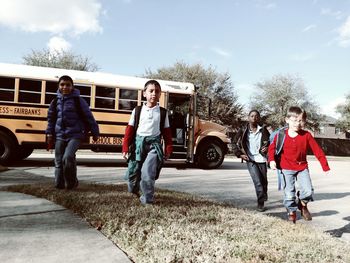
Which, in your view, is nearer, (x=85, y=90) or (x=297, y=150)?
(x=297, y=150)

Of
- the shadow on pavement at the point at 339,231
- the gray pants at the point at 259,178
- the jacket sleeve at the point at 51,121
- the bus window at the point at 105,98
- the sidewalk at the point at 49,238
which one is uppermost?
the bus window at the point at 105,98

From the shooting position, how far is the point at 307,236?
3293 mm

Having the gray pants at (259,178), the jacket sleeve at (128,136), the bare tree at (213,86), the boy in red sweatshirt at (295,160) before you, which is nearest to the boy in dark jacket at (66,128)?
the jacket sleeve at (128,136)

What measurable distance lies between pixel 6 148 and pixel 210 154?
5.76 m

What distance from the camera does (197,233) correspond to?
9.96ft

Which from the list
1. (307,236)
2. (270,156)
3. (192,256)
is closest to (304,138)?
(270,156)

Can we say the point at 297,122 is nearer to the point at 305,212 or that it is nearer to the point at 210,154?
the point at 305,212

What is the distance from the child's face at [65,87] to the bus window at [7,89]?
17.8 ft

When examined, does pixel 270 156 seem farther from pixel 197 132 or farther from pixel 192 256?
pixel 197 132

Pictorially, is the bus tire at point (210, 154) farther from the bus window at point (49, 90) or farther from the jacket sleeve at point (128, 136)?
the jacket sleeve at point (128, 136)

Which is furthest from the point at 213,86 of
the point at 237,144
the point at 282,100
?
the point at 237,144

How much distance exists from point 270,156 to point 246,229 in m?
1.17

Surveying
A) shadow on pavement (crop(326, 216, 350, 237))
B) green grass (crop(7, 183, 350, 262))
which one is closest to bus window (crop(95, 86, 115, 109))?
green grass (crop(7, 183, 350, 262))

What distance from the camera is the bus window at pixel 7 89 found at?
963 cm
